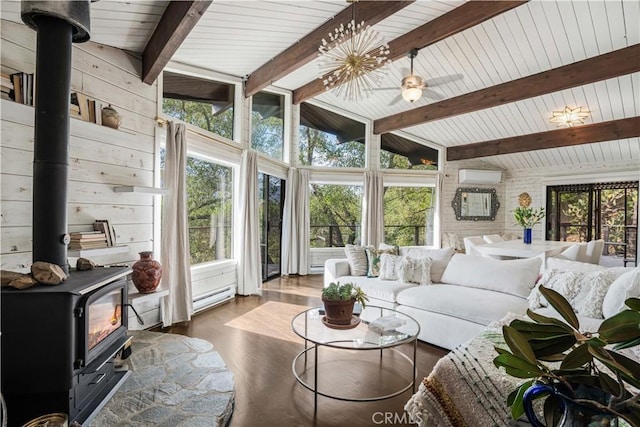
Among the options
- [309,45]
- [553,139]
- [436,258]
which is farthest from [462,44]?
[553,139]

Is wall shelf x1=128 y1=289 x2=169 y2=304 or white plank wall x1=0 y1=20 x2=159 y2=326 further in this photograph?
wall shelf x1=128 y1=289 x2=169 y2=304

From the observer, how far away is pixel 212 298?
14.8ft

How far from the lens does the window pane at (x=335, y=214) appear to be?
277 inches

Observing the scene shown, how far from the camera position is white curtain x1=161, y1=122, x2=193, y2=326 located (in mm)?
3631

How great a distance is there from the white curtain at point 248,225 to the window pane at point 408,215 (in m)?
3.33

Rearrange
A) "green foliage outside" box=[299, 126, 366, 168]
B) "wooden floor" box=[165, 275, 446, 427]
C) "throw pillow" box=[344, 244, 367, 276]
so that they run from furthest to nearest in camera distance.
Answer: "green foliage outside" box=[299, 126, 366, 168]
"throw pillow" box=[344, 244, 367, 276]
"wooden floor" box=[165, 275, 446, 427]

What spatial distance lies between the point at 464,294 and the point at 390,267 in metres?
0.97

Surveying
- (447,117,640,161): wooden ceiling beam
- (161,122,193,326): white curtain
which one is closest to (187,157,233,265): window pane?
(161,122,193,326): white curtain

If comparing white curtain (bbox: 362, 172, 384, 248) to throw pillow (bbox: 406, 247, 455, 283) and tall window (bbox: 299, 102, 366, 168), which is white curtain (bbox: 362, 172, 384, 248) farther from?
throw pillow (bbox: 406, 247, 455, 283)

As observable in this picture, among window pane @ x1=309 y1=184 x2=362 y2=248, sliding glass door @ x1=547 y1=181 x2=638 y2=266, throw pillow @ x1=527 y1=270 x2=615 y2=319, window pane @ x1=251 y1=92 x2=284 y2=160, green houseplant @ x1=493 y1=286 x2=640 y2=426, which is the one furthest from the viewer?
window pane @ x1=309 y1=184 x2=362 y2=248

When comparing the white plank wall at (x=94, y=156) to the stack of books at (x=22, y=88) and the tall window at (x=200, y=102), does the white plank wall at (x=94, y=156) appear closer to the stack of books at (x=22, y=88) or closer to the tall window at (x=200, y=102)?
the stack of books at (x=22, y=88)

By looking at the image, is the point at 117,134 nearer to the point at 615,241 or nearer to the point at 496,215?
the point at 496,215

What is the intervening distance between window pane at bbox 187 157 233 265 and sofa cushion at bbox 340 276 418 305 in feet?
6.80

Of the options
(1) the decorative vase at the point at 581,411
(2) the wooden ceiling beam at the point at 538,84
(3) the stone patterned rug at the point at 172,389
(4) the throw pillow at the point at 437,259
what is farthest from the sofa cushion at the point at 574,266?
(3) the stone patterned rug at the point at 172,389
